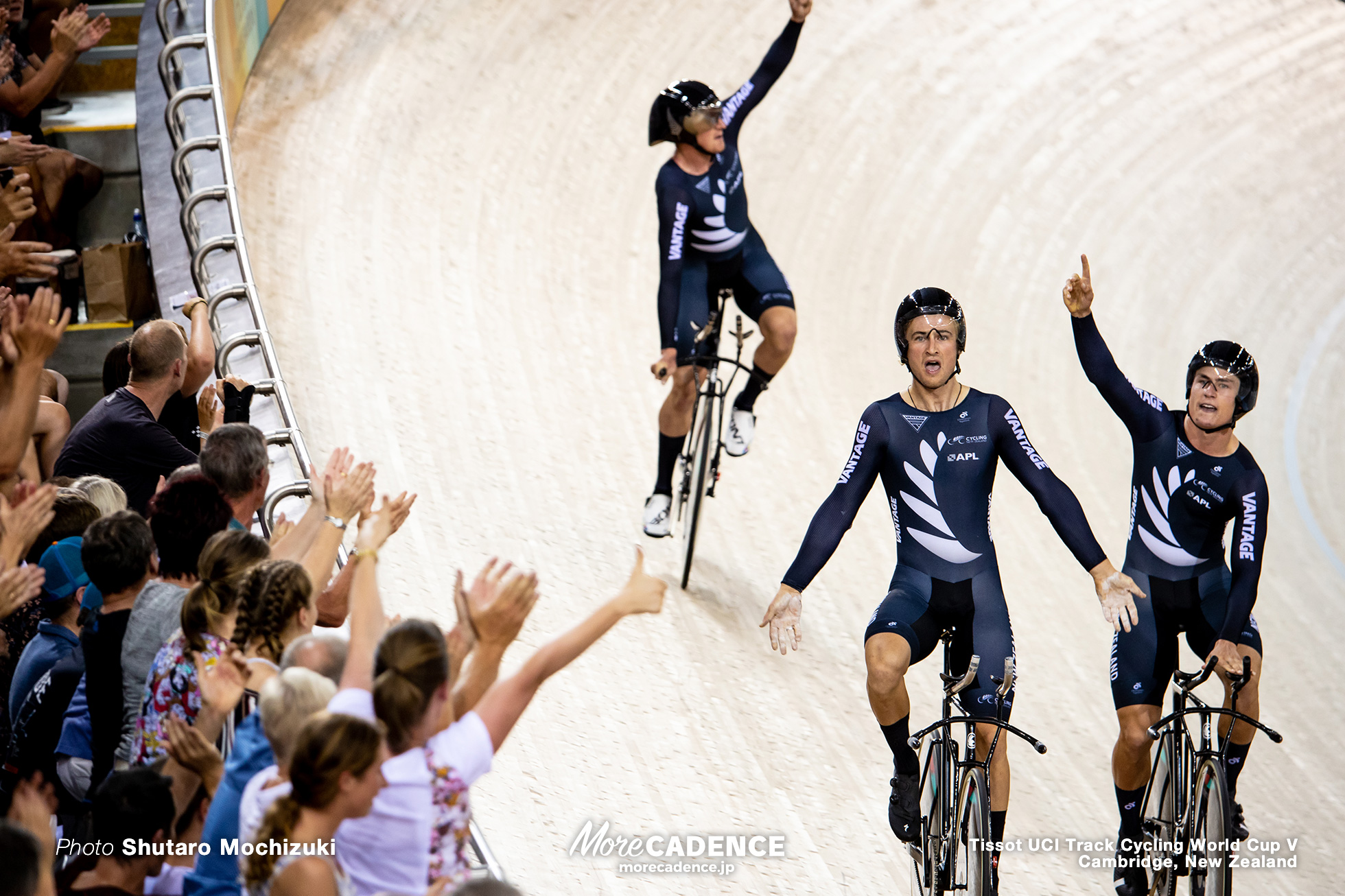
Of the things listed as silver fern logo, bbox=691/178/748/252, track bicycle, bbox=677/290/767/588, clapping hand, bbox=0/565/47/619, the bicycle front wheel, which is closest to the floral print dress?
clapping hand, bbox=0/565/47/619

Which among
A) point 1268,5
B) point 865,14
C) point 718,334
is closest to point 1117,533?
point 718,334

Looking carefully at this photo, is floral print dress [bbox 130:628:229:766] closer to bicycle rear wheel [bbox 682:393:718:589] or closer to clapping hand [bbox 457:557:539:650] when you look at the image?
clapping hand [bbox 457:557:539:650]

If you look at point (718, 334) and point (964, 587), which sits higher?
point (718, 334)

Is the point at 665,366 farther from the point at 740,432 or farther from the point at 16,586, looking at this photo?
the point at 16,586

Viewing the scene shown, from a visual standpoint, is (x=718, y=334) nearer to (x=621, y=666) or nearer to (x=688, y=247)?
(x=688, y=247)

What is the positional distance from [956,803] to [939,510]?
0.80m

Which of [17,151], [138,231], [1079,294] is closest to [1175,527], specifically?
[1079,294]

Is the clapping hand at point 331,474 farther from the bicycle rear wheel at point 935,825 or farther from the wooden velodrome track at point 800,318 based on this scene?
the bicycle rear wheel at point 935,825

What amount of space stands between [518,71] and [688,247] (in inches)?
135

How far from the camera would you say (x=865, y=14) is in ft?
→ 31.5

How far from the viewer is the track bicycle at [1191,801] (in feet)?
12.5

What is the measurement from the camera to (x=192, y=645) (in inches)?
113

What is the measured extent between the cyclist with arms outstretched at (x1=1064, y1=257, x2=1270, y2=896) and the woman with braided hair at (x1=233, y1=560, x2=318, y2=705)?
2417mm

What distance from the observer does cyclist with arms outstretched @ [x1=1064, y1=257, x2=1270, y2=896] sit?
13.6 ft
